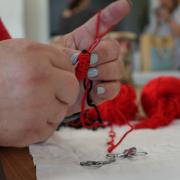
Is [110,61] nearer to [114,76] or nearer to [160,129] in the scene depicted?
[114,76]

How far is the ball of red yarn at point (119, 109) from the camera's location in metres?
0.59

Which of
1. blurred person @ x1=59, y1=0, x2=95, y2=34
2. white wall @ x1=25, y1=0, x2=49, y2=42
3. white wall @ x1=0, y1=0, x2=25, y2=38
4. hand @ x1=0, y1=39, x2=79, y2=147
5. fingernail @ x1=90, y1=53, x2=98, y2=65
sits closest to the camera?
hand @ x1=0, y1=39, x2=79, y2=147

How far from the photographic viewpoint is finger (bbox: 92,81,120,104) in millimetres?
461

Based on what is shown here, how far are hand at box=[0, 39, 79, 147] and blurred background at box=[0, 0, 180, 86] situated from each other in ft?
4.27

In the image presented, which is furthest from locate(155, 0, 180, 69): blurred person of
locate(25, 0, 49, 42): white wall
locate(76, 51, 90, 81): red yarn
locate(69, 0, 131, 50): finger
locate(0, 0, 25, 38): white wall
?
locate(76, 51, 90, 81): red yarn

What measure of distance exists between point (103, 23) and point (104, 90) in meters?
0.10

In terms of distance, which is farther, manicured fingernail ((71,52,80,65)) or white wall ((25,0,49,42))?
white wall ((25,0,49,42))

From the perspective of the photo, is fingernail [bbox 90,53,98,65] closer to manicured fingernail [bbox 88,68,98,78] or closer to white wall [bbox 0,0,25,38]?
manicured fingernail [bbox 88,68,98,78]

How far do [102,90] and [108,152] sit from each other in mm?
101

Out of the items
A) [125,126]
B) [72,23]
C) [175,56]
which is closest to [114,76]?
[125,126]

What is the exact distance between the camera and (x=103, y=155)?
376 mm

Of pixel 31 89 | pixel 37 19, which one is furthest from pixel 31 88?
pixel 37 19

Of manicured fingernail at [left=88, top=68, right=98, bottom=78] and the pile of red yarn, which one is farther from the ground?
manicured fingernail at [left=88, top=68, right=98, bottom=78]

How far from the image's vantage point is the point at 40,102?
0.31m
